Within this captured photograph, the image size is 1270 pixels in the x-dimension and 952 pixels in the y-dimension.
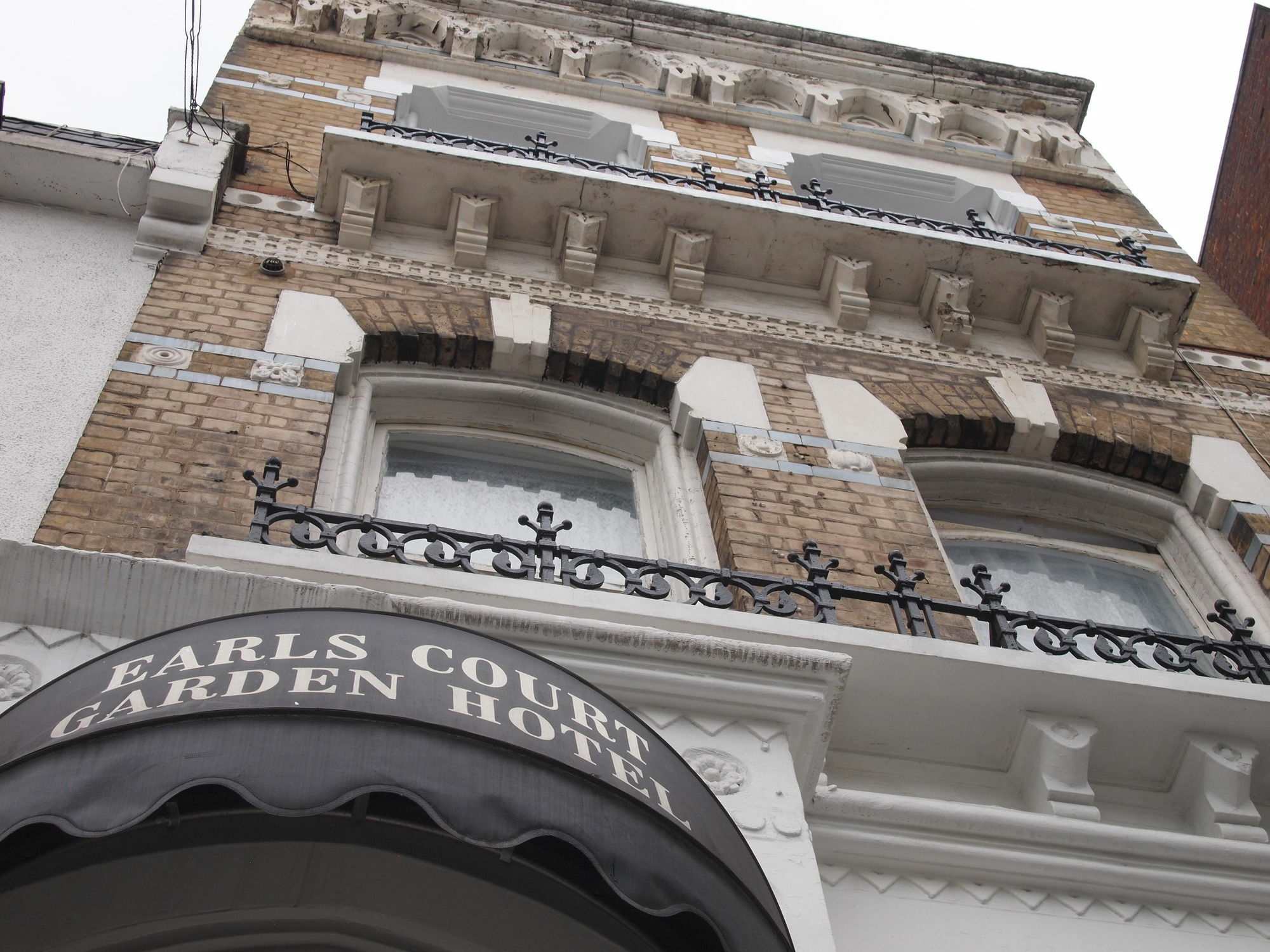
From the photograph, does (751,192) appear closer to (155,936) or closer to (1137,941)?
(1137,941)

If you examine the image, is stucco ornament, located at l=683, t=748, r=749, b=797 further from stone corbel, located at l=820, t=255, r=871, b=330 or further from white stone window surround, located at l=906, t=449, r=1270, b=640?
stone corbel, located at l=820, t=255, r=871, b=330

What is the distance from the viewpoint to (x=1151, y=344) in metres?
9.67

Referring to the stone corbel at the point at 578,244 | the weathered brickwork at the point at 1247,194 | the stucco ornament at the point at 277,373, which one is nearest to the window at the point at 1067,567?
the stone corbel at the point at 578,244

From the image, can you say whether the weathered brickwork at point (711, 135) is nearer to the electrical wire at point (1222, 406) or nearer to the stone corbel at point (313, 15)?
the stone corbel at point (313, 15)

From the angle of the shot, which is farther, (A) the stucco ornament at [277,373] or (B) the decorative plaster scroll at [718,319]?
(B) the decorative plaster scroll at [718,319]

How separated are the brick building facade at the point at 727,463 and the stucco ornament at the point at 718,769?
20mm

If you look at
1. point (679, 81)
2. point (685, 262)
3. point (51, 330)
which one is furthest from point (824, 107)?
point (51, 330)

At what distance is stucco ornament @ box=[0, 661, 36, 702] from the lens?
4.22 m

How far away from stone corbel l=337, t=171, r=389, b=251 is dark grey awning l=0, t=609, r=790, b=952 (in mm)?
5385

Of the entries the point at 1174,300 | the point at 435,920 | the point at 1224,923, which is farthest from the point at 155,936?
the point at 1174,300

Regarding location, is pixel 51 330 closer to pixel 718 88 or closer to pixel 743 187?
pixel 743 187

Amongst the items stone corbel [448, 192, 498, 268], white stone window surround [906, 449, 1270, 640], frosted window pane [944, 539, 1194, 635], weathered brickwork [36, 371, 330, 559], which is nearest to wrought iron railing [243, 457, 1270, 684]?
weathered brickwork [36, 371, 330, 559]

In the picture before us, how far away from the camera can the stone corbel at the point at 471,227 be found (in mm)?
8930

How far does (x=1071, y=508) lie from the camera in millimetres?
8562
